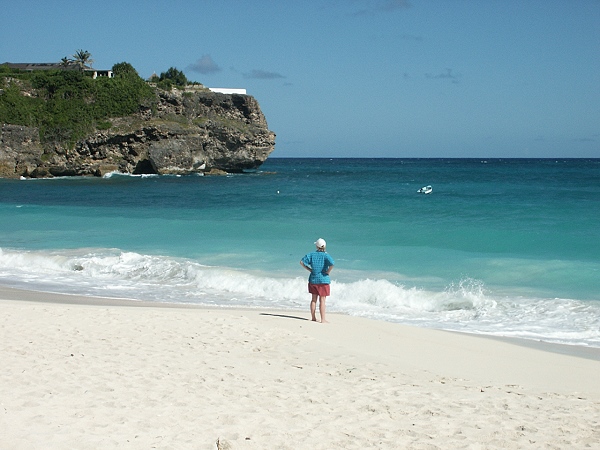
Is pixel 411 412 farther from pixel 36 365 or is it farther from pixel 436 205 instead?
pixel 436 205

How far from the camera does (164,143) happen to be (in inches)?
2454

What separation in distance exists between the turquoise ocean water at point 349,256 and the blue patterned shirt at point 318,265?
2317 millimetres

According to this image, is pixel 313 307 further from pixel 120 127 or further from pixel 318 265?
pixel 120 127

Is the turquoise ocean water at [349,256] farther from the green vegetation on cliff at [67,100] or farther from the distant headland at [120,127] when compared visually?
the green vegetation on cliff at [67,100]

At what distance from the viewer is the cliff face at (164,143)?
59.5 m

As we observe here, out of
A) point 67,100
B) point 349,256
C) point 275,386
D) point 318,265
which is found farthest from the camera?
point 67,100

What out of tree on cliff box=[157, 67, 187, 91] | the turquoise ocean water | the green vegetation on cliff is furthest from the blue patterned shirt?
tree on cliff box=[157, 67, 187, 91]

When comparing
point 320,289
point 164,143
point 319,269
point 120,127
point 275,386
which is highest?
point 120,127

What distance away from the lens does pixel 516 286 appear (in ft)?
49.7

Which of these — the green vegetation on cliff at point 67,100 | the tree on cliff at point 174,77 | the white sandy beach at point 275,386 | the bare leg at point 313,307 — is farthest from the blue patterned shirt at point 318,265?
the tree on cliff at point 174,77

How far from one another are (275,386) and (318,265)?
3660 mm

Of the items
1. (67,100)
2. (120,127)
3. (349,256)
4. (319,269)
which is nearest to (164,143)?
(120,127)

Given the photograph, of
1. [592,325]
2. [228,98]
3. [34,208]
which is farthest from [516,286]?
[228,98]

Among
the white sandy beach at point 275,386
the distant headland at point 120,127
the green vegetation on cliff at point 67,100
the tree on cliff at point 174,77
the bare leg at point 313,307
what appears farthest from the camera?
the tree on cliff at point 174,77
